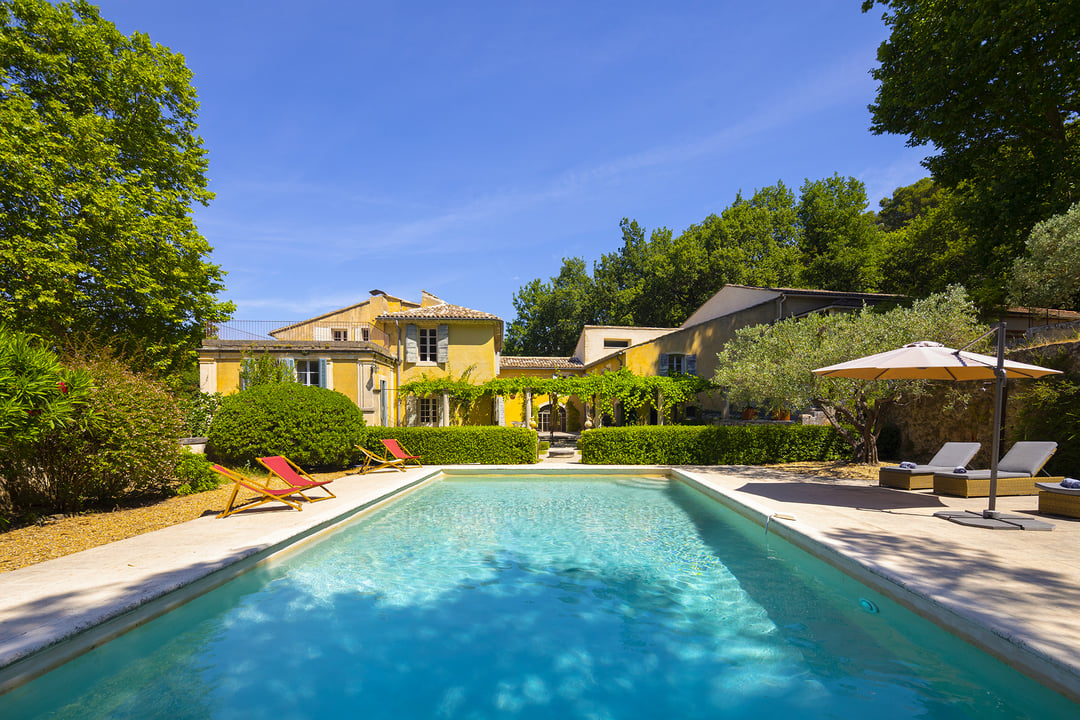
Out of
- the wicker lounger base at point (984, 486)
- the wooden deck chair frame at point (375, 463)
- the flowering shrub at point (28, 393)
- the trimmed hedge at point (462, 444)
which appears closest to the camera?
the flowering shrub at point (28, 393)

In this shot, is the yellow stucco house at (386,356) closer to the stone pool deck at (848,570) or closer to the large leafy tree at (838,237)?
the stone pool deck at (848,570)

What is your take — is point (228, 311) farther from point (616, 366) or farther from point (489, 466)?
point (616, 366)

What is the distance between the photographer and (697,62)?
425 inches

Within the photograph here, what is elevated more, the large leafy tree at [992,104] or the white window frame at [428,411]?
the large leafy tree at [992,104]

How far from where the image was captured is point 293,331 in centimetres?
3228

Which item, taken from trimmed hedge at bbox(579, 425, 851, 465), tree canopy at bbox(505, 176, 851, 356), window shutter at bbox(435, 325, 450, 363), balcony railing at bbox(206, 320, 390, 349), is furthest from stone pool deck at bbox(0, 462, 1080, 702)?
tree canopy at bbox(505, 176, 851, 356)

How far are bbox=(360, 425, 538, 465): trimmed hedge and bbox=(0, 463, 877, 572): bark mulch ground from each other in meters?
5.63

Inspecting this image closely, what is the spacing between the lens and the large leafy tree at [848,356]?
1121 centimetres

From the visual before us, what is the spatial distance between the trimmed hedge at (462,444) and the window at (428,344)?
298 inches

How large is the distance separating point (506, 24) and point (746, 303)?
17.0 m

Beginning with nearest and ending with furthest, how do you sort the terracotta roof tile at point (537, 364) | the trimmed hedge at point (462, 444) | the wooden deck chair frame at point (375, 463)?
the wooden deck chair frame at point (375, 463), the trimmed hedge at point (462, 444), the terracotta roof tile at point (537, 364)

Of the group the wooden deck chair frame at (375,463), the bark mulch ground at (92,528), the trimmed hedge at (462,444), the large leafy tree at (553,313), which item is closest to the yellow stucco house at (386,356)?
the trimmed hedge at (462,444)

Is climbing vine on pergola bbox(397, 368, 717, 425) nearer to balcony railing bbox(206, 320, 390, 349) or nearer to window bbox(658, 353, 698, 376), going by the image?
window bbox(658, 353, 698, 376)

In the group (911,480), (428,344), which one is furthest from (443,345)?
(911,480)
